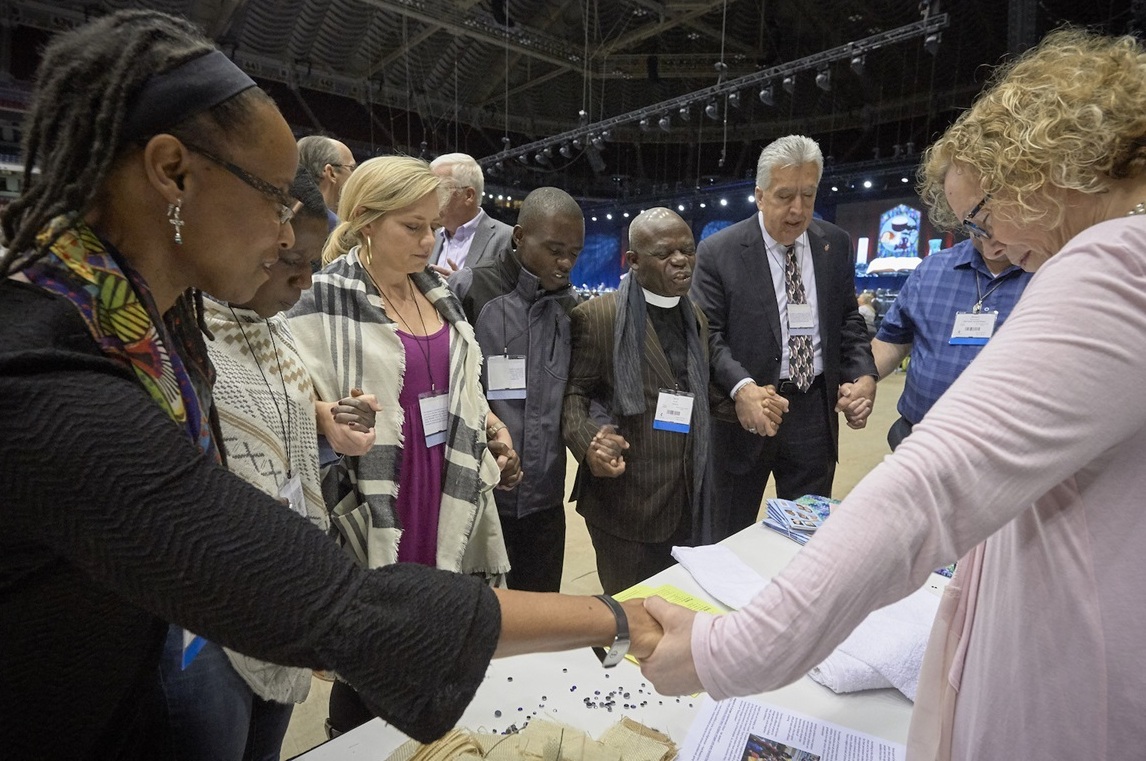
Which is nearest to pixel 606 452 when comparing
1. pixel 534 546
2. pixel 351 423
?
pixel 534 546

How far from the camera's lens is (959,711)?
888 millimetres

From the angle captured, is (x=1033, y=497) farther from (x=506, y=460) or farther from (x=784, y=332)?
(x=784, y=332)

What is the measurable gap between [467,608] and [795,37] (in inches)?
483

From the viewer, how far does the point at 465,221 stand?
12.2 feet

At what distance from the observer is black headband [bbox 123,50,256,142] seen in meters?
0.71

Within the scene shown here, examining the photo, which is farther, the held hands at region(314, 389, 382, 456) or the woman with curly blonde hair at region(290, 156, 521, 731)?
the woman with curly blonde hair at region(290, 156, 521, 731)

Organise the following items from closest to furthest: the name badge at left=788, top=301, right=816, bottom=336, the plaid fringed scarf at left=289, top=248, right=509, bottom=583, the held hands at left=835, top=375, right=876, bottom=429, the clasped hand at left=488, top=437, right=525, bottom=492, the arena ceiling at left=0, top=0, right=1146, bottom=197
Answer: the plaid fringed scarf at left=289, top=248, right=509, bottom=583 → the clasped hand at left=488, top=437, right=525, bottom=492 → the held hands at left=835, top=375, right=876, bottom=429 → the name badge at left=788, top=301, right=816, bottom=336 → the arena ceiling at left=0, top=0, right=1146, bottom=197

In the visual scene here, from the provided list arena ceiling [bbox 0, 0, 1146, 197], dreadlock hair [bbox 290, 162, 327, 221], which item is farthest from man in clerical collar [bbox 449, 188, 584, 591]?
arena ceiling [bbox 0, 0, 1146, 197]

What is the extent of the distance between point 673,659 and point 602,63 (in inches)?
490

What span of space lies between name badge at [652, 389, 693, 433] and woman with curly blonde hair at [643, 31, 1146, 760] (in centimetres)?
136

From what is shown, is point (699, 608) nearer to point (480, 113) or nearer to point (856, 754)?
point (856, 754)

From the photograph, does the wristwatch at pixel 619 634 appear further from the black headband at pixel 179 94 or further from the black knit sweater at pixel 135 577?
the black headband at pixel 179 94

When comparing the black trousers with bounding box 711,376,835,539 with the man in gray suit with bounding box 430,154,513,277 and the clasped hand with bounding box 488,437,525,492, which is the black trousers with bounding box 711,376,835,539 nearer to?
the clasped hand with bounding box 488,437,525,492

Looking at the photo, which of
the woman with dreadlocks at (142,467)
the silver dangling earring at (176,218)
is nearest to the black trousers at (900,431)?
the woman with dreadlocks at (142,467)
